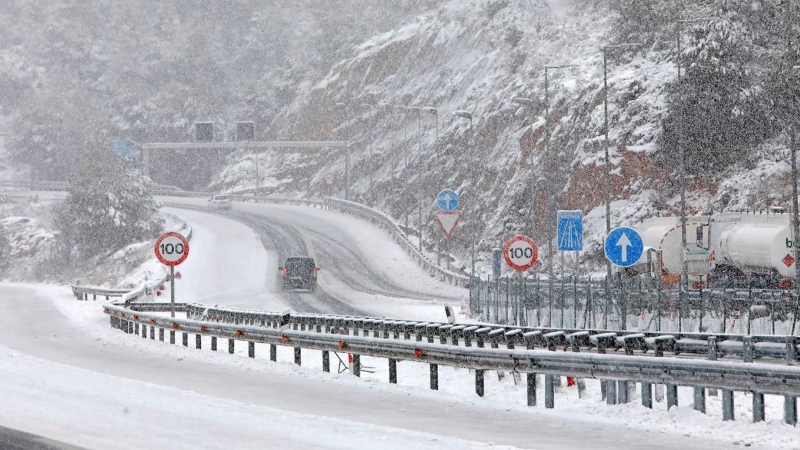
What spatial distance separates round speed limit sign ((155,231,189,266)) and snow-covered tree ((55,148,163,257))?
68.7 m

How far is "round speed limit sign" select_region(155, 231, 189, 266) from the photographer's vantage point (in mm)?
27391

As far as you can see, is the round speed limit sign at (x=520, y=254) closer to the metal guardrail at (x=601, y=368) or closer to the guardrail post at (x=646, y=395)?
the metal guardrail at (x=601, y=368)

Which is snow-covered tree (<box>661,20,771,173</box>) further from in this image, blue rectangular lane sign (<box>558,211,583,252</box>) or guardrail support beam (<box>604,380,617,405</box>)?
guardrail support beam (<box>604,380,617,405</box>)

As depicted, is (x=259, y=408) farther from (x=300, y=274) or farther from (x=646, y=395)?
(x=300, y=274)

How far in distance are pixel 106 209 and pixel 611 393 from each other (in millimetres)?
87718

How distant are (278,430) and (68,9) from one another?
188725 mm

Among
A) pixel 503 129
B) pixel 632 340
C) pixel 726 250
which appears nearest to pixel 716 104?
pixel 726 250

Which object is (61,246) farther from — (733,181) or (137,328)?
(137,328)

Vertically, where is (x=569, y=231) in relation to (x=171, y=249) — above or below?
above

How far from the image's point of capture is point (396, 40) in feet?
394

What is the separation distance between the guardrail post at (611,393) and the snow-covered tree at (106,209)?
8351cm

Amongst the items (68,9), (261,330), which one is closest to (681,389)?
(261,330)

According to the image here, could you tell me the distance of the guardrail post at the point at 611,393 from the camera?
14312 millimetres

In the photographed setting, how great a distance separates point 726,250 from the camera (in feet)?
136
